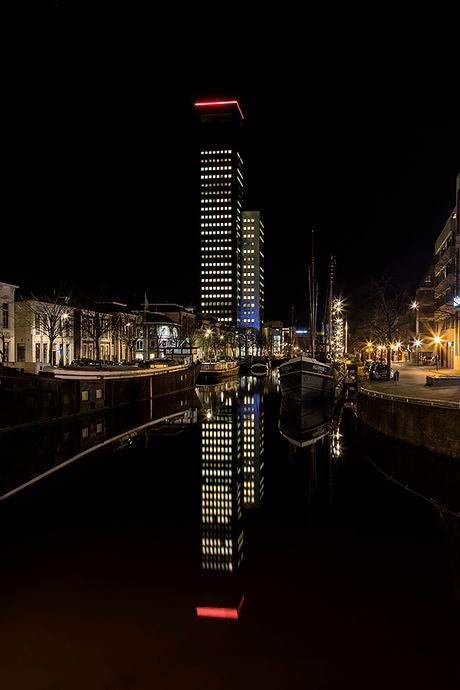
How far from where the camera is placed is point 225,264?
191 metres

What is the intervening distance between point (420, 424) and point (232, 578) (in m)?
12.5

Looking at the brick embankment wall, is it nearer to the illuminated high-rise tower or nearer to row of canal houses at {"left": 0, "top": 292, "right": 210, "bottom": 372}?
row of canal houses at {"left": 0, "top": 292, "right": 210, "bottom": 372}

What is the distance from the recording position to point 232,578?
946 cm

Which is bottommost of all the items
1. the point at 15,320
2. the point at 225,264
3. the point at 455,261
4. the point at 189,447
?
the point at 189,447

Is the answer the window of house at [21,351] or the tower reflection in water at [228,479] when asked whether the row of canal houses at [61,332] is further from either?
the tower reflection in water at [228,479]

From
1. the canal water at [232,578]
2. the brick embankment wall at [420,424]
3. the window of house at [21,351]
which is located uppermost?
the window of house at [21,351]

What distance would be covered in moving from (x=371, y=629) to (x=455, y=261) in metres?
40.4

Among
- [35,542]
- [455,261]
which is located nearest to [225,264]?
[455,261]

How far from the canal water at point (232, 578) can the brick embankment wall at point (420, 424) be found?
75 centimetres

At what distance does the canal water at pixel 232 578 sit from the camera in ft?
21.6

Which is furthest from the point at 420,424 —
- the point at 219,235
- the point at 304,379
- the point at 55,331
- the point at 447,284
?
the point at 219,235

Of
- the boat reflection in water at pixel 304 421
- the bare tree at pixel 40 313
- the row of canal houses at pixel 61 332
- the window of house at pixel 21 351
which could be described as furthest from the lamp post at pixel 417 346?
the window of house at pixel 21 351

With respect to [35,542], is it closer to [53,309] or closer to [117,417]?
[117,417]

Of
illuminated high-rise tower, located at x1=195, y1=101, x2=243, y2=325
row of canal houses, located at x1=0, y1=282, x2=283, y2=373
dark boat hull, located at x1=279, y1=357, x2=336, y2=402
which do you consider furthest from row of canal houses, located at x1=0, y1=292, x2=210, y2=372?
illuminated high-rise tower, located at x1=195, y1=101, x2=243, y2=325
